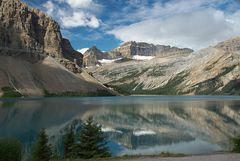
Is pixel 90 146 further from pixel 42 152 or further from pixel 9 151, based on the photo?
pixel 9 151

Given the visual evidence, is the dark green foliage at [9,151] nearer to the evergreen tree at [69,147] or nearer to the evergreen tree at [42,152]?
the evergreen tree at [42,152]

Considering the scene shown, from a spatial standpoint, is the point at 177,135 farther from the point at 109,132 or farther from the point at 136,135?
the point at 109,132

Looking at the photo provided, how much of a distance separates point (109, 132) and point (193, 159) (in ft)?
147

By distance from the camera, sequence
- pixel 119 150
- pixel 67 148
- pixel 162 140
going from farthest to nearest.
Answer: pixel 162 140
pixel 119 150
pixel 67 148

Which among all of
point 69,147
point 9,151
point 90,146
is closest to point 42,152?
point 69,147

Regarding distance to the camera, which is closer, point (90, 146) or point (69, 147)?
point (90, 146)

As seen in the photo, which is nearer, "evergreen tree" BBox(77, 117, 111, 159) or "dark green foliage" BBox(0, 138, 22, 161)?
"dark green foliage" BBox(0, 138, 22, 161)

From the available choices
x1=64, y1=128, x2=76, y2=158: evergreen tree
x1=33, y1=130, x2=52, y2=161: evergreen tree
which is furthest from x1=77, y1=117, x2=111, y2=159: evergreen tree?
x1=33, y1=130, x2=52, y2=161: evergreen tree

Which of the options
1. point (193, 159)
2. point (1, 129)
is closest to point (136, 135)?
point (1, 129)

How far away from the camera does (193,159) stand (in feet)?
90.1

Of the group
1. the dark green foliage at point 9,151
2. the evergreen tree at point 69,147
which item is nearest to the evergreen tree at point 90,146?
the evergreen tree at point 69,147

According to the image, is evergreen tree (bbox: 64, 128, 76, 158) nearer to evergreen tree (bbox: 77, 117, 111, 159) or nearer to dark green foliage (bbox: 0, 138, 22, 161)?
evergreen tree (bbox: 77, 117, 111, 159)

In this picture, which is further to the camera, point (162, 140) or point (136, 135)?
point (136, 135)

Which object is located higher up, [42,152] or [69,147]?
[42,152]
